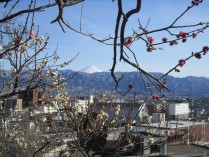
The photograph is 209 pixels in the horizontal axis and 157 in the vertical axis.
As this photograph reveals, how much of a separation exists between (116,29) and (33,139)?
12.0 metres

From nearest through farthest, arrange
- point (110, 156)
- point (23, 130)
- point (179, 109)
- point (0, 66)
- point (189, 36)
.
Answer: point (189, 36), point (0, 66), point (110, 156), point (23, 130), point (179, 109)

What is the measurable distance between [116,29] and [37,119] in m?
11.9

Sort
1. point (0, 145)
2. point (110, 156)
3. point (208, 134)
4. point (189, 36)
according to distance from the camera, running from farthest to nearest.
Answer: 1. point (208, 134)
2. point (0, 145)
3. point (110, 156)
4. point (189, 36)

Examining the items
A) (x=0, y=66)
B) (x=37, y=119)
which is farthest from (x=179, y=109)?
(x=0, y=66)

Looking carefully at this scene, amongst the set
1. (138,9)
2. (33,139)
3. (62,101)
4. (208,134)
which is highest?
(138,9)

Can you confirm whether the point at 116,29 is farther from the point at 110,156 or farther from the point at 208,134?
the point at 208,134

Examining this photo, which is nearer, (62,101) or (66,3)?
(66,3)

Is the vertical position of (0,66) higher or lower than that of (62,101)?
higher

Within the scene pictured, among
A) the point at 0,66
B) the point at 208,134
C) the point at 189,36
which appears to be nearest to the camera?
the point at 189,36

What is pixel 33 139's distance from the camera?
13672mm

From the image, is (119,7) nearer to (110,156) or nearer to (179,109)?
(110,156)

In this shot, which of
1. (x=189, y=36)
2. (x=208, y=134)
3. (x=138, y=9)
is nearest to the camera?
(x=138, y=9)

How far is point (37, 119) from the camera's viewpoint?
45.1ft

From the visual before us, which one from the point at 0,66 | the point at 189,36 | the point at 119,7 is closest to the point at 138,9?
the point at 119,7
